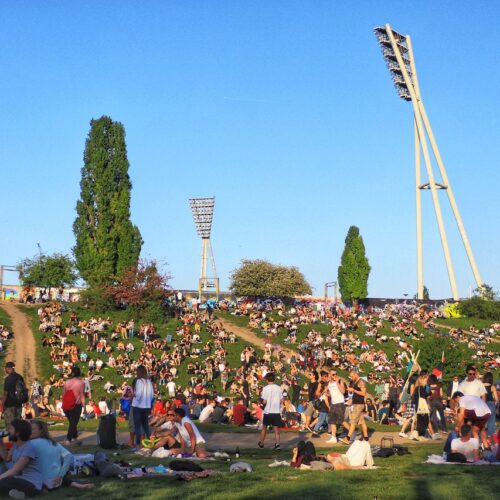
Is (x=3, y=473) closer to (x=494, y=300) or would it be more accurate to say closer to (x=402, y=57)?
(x=494, y=300)

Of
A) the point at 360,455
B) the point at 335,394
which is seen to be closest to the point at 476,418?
the point at 360,455

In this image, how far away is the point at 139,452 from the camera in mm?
16656

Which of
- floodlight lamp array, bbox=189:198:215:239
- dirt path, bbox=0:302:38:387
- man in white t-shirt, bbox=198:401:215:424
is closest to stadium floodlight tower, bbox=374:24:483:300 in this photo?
floodlight lamp array, bbox=189:198:215:239

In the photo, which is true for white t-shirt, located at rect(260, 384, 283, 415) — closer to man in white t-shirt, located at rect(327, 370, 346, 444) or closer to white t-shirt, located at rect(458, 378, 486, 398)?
man in white t-shirt, located at rect(327, 370, 346, 444)

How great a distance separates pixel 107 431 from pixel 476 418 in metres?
7.33

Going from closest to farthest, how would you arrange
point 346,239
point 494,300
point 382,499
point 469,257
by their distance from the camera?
point 382,499
point 494,300
point 469,257
point 346,239

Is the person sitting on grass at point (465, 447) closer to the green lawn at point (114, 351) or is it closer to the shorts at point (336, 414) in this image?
the shorts at point (336, 414)

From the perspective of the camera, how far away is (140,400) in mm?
17766

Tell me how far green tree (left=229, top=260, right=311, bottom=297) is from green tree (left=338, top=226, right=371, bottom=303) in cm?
686

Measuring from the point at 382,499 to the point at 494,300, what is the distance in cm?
7398

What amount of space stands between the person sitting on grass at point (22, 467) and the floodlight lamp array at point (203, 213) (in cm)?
9064

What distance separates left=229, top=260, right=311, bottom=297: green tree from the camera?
10206cm

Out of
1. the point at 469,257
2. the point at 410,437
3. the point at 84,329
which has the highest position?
the point at 469,257

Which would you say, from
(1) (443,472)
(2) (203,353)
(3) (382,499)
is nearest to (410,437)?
(1) (443,472)
